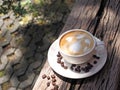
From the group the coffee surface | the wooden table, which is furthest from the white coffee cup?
the wooden table

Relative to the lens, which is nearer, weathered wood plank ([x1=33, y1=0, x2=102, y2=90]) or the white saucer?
the white saucer

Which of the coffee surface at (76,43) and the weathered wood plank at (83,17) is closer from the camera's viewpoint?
the coffee surface at (76,43)

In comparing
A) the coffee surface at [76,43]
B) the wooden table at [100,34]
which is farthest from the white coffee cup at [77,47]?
the wooden table at [100,34]

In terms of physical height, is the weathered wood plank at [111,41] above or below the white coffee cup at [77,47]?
below

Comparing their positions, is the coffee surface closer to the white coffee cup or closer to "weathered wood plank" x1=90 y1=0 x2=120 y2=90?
the white coffee cup

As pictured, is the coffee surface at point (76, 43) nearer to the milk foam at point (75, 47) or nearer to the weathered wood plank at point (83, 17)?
the milk foam at point (75, 47)

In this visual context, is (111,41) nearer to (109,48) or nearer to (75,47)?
A: (109,48)

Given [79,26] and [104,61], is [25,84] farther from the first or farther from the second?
[104,61]
